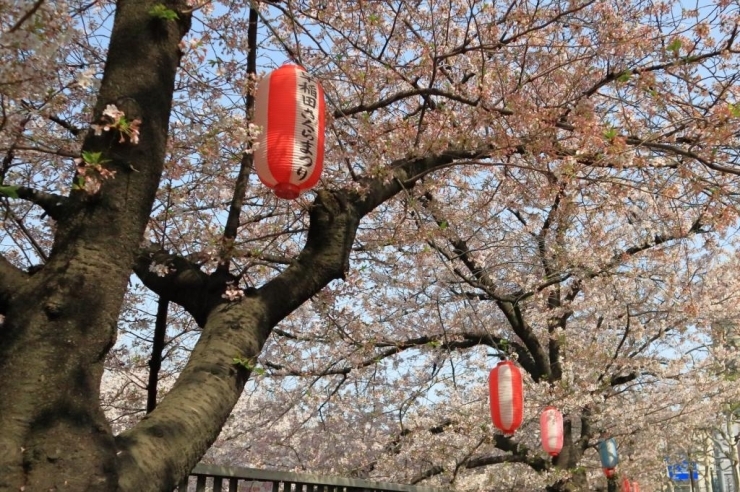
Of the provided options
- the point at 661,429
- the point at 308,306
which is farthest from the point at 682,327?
the point at 308,306

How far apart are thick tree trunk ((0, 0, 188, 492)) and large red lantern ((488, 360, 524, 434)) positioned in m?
5.02

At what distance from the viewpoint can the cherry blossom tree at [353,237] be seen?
7.92 ft

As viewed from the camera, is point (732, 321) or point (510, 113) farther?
point (732, 321)

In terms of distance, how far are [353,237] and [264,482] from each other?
1.68 metres

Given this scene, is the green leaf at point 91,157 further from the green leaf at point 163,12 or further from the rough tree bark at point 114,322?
the green leaf at point 163,12

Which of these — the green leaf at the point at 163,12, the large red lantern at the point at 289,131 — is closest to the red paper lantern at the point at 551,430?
the large red lantern at the point at 289,131

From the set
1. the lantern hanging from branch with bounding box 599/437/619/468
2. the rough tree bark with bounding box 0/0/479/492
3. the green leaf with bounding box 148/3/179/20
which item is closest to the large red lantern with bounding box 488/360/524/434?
the rough tree bark with bounding box 0/0/479/492

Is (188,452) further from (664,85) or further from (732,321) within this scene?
(732,321)

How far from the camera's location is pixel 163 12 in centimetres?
279

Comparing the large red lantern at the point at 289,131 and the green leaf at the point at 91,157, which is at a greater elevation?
the large red lantern at the point at 289,131

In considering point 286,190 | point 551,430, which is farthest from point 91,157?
point 551,430

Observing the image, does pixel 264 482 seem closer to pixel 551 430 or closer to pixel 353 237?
pixel 353 237

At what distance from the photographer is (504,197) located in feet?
24.2

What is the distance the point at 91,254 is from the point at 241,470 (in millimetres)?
1658
